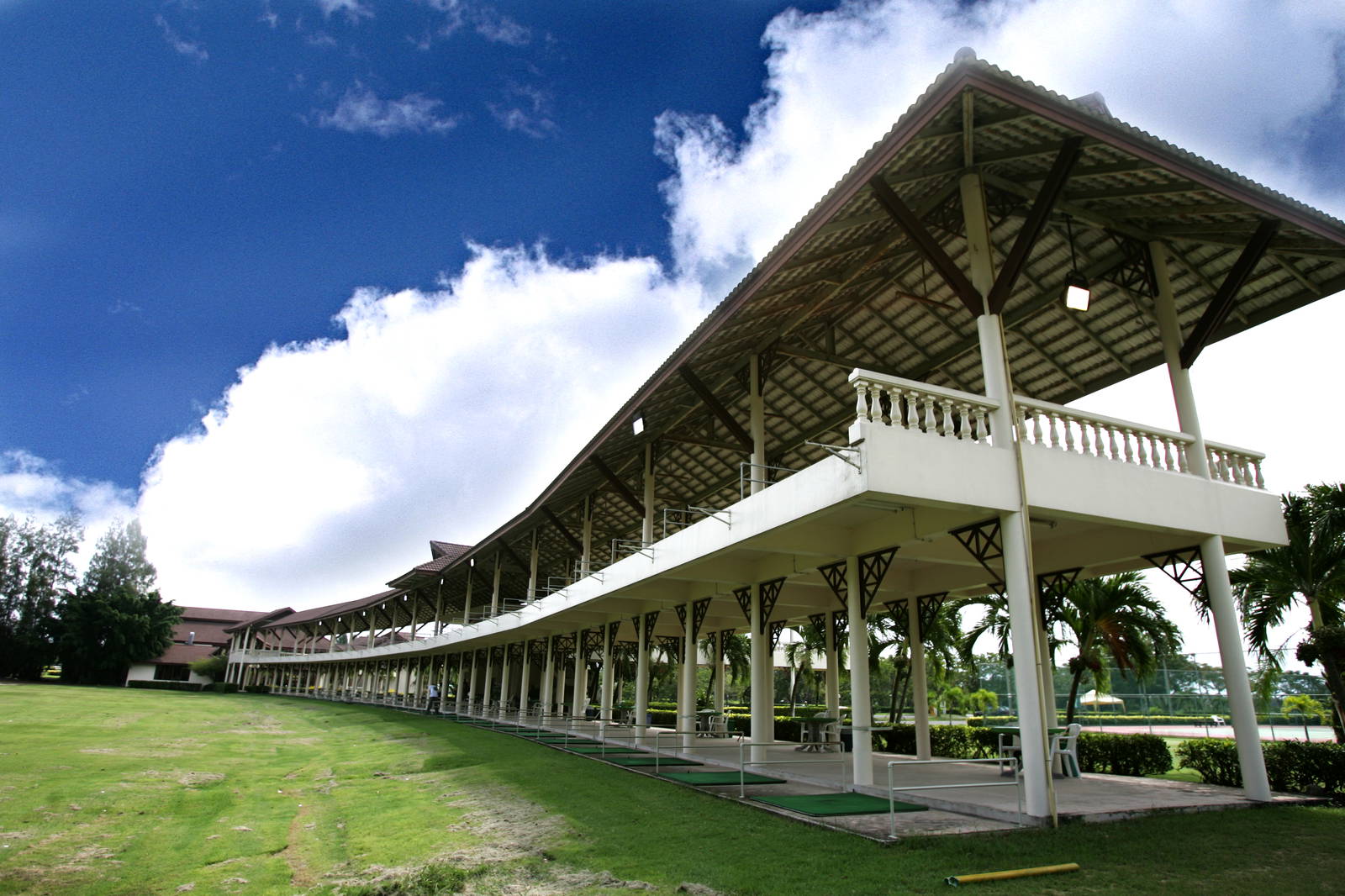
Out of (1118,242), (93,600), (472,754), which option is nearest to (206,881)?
(472,754)

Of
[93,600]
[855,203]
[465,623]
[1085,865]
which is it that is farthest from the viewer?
[93,600]

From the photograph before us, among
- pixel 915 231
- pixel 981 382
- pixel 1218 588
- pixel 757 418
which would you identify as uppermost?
pixel 981 382

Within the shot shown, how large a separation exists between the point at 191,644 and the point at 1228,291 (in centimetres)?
8172

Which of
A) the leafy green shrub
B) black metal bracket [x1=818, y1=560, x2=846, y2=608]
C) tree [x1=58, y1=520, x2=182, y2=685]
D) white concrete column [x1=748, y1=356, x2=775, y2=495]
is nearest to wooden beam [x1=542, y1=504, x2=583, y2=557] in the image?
white concrete column [x1=748, y1=356, x2=775, y2=495]

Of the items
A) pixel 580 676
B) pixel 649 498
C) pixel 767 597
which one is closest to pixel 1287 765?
pixel 767 597

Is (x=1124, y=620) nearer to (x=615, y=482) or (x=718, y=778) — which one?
(x=718, y=778)

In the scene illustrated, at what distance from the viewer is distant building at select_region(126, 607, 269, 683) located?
202ft

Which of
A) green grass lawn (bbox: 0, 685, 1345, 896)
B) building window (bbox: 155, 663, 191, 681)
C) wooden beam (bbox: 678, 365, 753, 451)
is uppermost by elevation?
wooden beam (bbox: 678, 365, 753, 451)

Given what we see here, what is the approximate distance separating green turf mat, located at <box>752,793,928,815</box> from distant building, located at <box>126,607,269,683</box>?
63.8 m

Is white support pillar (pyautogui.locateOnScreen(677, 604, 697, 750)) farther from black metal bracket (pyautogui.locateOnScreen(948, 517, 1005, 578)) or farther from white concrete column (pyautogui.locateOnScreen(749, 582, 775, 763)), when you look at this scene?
black metal bracket (pyautogui.locateOnScreen(948, 517, 1005, 578))

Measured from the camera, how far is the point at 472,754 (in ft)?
55.3

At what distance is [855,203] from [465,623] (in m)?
26.7

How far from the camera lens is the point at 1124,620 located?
16281 millimetres

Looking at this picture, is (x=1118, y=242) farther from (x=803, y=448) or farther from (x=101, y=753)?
(x=101, y=753)
